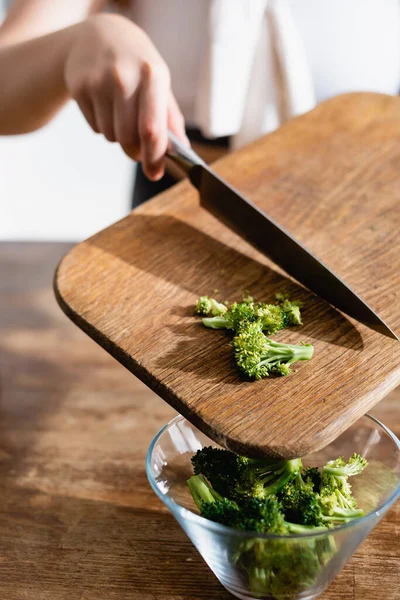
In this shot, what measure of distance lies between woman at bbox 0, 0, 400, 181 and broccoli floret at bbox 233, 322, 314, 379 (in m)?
0.43

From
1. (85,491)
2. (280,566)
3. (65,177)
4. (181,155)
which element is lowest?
(65,177)

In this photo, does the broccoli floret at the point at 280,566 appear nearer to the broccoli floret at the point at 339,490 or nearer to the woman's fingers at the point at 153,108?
the broccoli floret at the point at 339,490

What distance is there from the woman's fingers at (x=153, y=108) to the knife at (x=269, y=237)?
0.04 metres

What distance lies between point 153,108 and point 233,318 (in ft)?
1.29

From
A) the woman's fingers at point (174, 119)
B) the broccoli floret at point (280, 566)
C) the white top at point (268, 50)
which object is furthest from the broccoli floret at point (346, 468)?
the white top at point (268, 50)

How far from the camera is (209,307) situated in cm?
98

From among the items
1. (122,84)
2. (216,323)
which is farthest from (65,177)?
(216,323)

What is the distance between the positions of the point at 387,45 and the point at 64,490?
1.23 meters

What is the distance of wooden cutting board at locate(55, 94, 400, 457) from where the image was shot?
0.84 meters

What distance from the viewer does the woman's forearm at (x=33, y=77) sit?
1.23 metres

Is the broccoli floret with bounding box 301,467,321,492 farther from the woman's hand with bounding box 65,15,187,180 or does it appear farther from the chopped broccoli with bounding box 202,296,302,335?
the woman's hand with bounding box 65,15,187,180

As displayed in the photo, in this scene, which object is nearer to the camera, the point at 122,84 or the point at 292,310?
the point at 292,310

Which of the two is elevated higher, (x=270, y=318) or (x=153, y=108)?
(x=153, y=108)

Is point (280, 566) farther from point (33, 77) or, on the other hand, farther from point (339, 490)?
point (33, 77)
